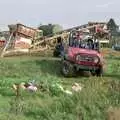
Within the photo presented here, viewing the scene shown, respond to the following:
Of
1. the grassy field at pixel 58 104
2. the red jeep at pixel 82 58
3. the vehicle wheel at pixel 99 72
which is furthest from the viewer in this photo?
the vehicle wheel at pixel 99 72

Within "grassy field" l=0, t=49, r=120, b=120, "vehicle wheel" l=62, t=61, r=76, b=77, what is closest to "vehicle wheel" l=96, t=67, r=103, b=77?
"vehicle wheel" l=62, t=61, r=76, b=77

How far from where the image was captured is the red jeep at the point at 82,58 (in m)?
24.7

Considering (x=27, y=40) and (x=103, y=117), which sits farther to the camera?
(x=27, y=40)

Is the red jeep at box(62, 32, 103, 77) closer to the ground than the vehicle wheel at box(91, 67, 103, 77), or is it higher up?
higher up

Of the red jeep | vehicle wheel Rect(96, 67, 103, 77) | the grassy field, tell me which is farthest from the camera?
vehicle wheel Rect(96, 67, 103, 77)

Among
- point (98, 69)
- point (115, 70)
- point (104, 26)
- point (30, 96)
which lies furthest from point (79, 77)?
point (104, 26)

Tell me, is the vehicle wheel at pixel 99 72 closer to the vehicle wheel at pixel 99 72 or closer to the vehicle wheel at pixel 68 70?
the vehicle wheel at pixel 99 72

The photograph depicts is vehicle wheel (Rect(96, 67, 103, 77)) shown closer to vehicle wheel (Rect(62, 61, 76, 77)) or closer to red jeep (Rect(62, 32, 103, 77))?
red jeep (Rect(62, 32, 103, 77))

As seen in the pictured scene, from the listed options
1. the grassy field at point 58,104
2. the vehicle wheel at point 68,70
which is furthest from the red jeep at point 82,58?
the grassy field at point 58,104

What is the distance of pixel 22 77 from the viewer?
23203 mm

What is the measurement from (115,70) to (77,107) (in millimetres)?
13957

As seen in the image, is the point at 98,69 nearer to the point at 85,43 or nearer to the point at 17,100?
the point at 85,43

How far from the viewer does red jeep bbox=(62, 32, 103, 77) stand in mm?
24734

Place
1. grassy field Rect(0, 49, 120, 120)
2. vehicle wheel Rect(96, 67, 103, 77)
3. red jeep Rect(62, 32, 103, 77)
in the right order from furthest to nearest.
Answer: vehicle wheel Rect(96, 67, 103, 77) → red jeep Rect(62, 32, 103, 77) → grassy field Rect(0, 49, 120, 120)
